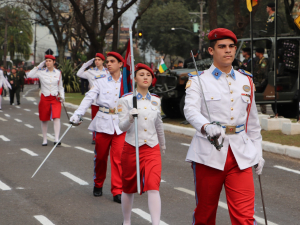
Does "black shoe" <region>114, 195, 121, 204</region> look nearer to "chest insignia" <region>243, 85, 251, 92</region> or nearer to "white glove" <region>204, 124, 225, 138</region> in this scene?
"chest insignia" <region>243, 85, 251, 92</region>

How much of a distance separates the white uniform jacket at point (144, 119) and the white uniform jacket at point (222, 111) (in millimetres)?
1167

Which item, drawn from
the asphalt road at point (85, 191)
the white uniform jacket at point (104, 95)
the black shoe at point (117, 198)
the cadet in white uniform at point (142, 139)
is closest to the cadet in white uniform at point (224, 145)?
the cadet in white uniform at point (142, 139)

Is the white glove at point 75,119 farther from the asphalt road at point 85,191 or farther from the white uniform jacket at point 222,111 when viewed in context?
the white uniform jacket at point 222,111

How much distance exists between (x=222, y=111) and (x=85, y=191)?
3761 mm

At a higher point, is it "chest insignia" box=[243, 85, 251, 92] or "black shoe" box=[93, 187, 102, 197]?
"chest insignia" box=[243, 85, 251, 92]

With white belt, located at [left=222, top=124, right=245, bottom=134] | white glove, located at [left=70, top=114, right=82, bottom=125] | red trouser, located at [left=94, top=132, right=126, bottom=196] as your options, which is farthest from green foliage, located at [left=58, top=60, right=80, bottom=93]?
white belt, located at [left=222, top=124, right=245, bottom=134]

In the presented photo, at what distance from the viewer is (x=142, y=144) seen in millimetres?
5164

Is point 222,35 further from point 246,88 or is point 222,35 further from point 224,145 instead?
point 224,145

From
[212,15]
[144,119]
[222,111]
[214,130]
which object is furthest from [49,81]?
[212,15]

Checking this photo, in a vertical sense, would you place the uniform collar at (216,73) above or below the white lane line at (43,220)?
above

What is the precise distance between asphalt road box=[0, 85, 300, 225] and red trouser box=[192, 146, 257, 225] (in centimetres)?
173

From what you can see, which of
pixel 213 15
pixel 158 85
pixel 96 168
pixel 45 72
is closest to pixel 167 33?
pixel 213 15

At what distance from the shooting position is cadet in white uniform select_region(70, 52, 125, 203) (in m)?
6.72

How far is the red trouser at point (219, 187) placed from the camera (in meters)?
3.92
